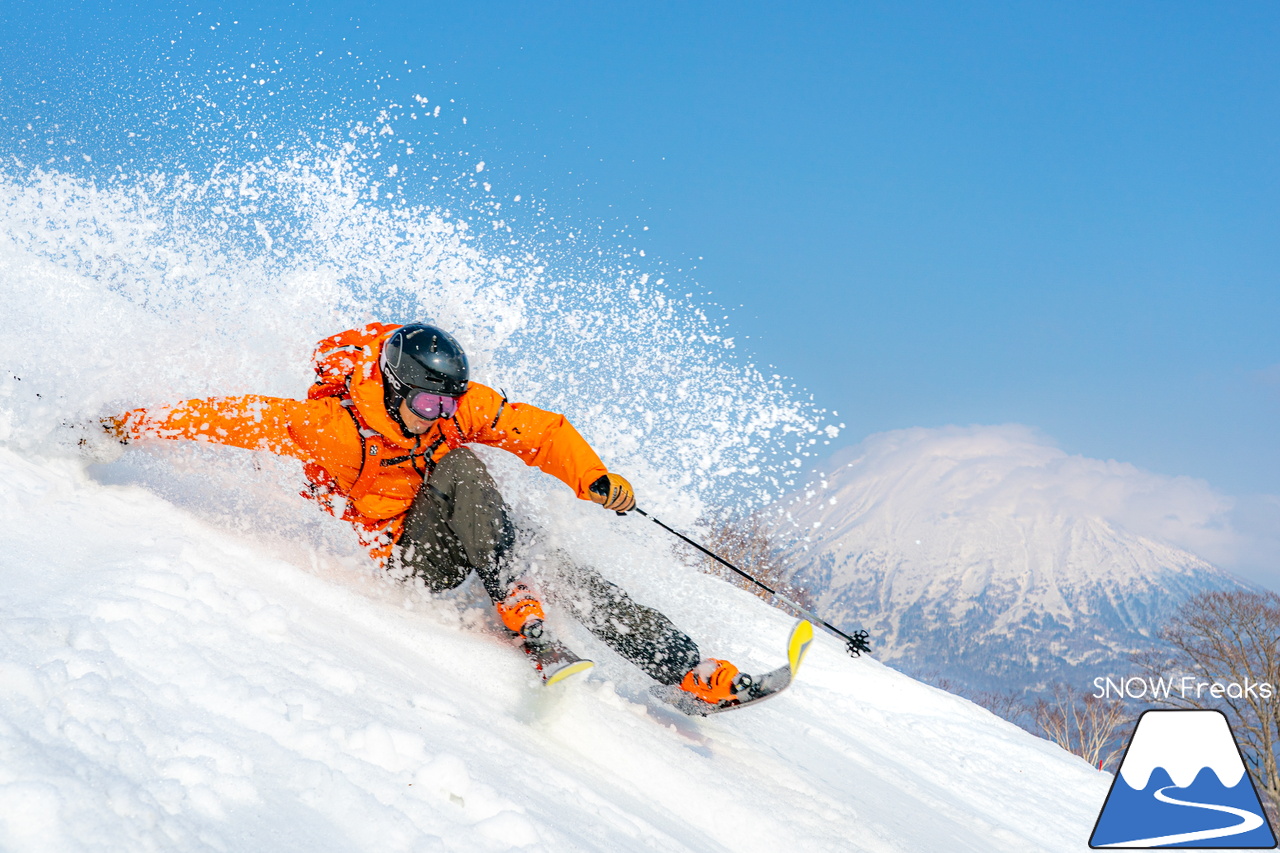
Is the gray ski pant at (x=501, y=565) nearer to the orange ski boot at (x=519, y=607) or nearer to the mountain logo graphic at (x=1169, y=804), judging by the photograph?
the orange ski boot at (x=519, y=607)

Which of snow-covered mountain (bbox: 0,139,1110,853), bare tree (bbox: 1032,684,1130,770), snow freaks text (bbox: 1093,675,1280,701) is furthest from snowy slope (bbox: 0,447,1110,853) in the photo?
bare tree (bbox: 1032,684,1130,770)

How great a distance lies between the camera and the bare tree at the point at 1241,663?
21656mm

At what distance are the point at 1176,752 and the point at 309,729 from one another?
19.2 feet

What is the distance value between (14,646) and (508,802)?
120cm

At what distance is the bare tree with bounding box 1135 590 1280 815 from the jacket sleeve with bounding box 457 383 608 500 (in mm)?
24870

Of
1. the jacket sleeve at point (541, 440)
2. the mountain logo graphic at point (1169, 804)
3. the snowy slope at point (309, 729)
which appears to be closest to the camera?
the snowy slope at point (309, 729)

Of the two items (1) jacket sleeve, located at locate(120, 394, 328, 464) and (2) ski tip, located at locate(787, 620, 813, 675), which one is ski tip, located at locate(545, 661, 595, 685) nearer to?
(2) ski tip, located at locate(787, 620, 813, 675)

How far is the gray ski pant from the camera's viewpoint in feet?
11.0

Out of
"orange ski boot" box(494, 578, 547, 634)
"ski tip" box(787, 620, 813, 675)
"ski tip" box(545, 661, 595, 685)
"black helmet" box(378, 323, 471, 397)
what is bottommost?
"ski tip" box(545, 661, 595, 685)

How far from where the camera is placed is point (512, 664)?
10.3ft

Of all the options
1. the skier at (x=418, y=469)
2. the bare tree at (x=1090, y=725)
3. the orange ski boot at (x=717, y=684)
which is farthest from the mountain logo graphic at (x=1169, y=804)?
the bare tree at (x=1090, y=725)

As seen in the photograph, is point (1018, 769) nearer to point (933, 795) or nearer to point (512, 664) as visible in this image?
point (933, 795)

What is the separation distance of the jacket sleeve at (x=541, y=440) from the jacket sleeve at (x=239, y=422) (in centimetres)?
78

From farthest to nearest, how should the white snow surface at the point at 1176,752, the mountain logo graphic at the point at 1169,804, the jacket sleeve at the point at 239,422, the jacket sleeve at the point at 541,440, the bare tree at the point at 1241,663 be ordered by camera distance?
the bare tree at the point at 1241,663 < the white snow surface at the point at 1176,752 < the mountain logo graphic at the point at 1169,804 < the jacket sleeve at the point at 541,440 < the jacket sleeve at the point at 239,422
